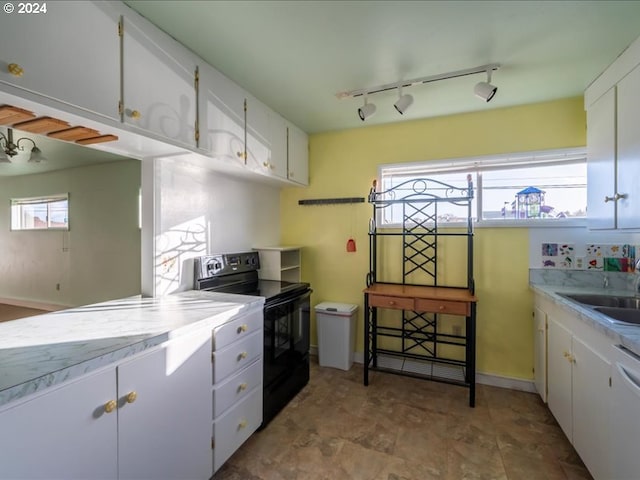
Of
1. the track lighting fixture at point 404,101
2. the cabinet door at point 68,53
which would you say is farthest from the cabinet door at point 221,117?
the track lighting fixture at point 404,101

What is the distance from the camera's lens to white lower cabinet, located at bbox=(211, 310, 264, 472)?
154cm

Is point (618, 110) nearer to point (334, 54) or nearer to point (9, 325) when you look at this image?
point (334, 54)

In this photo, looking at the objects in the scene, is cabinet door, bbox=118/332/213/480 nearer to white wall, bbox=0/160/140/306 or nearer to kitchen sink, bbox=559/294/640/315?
kitchen sink, bbox=559/294/640/315

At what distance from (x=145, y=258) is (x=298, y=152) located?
172 centimetres

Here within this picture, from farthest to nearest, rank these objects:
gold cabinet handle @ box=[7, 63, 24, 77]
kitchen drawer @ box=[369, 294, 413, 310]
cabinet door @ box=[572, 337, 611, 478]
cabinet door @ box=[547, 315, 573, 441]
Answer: kitchen drawer @ box=[369, 294, 413, 310] < cabinet door @ box=[547, 315, 573, 441] < cabinet door @ box=[572, 337, 611, 478] < gold cabinet handle @ box=[7, 63, 24, 77]

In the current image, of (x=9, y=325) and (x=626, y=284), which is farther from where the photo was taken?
(x=626, y=284)

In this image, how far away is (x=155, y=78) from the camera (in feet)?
4.75

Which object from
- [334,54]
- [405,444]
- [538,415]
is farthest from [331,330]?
[334,54]

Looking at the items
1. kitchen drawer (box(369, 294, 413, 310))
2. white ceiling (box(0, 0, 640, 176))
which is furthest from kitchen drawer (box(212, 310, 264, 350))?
white ceiling (box(0, 0, 640, 176))

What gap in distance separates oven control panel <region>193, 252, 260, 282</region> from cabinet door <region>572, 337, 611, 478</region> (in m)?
2.32

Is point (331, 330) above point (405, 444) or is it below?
above

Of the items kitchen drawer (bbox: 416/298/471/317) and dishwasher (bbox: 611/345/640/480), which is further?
kitchen drawer (bbox: 416/298/471/317)

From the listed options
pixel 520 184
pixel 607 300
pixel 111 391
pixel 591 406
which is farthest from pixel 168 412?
pixel 520 184

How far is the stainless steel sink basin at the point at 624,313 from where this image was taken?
5.28 ft
